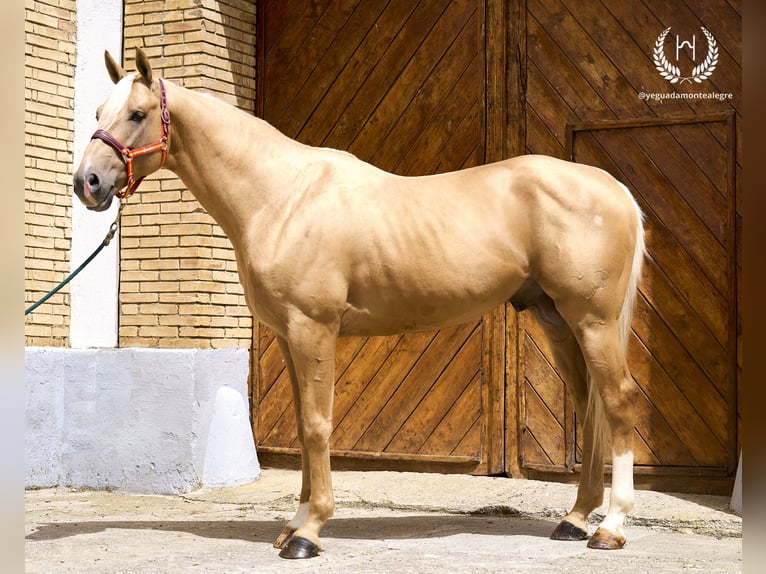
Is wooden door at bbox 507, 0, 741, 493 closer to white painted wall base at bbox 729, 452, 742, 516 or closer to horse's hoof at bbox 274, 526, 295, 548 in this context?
white painted wall base at bbox 729, 452, 742, 516

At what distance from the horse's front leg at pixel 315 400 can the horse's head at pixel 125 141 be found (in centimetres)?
115

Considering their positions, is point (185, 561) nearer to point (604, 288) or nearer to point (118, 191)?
point (118, 191)

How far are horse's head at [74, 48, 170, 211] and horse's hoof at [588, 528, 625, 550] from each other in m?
2.97

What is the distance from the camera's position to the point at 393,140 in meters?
7.32

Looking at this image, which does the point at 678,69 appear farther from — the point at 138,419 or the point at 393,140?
the point at 138,419

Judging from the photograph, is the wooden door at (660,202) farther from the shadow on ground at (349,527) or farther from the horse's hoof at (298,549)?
the horse's hoof at (298,549)

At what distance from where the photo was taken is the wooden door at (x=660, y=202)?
626 centimetres

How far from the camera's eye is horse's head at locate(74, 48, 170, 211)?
4.66m

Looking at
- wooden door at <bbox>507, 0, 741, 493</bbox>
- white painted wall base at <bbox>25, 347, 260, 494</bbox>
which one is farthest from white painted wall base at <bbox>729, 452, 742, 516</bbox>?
white painted wall base at <bbox>25, 347, 260, 494</bbox>

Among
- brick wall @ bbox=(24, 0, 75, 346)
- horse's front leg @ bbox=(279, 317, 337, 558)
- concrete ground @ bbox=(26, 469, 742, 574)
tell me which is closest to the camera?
concrete ground @ bbox=(26, 469, 742, 574)

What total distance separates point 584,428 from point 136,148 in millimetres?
2846

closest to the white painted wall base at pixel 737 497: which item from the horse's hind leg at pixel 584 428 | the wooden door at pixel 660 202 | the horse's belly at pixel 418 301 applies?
the wooden door at pixel 660 202

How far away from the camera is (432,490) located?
21.4 feet

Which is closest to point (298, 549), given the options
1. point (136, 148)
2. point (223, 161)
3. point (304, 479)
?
point (304, 479)
